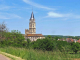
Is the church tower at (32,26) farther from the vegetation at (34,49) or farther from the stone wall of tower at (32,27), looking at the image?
the vegetation at (34,49)

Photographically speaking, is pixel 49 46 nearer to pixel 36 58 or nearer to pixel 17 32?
pixel 17 32

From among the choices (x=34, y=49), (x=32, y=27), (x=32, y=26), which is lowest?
(x=34, y=49)

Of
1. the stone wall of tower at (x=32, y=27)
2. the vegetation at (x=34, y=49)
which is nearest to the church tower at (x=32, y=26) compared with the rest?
the stone wall of tower at (x=32, y=27)

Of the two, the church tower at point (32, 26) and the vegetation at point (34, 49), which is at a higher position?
the church tower at point (32, 26)

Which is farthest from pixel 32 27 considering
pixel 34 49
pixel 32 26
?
pixel 34 49

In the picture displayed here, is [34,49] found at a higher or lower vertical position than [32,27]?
lower

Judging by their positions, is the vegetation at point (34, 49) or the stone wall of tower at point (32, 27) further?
the stone wall of tower at point (32, 27)

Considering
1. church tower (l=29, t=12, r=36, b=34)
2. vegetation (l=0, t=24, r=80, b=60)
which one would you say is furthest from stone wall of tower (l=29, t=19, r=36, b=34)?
vegetation (l=0, t=24, r=80, b=60)

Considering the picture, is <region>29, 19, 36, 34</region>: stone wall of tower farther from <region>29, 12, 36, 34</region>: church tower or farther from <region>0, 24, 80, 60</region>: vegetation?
<region>0, 24, 80, 60</region>: vegetation

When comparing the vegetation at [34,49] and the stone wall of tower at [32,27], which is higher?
the stone wall of tower at [32,27]

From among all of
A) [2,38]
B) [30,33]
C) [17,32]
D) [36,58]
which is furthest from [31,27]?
[36,58]

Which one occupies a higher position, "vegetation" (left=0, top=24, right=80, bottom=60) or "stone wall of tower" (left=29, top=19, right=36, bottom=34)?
"stone wall of tower" (left=29, top=19, right=36, bottom=34)

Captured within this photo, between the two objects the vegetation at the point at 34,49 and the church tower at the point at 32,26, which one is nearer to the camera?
the vegetation at the point at 34,49

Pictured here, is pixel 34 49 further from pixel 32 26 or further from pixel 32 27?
pixel 32 26
